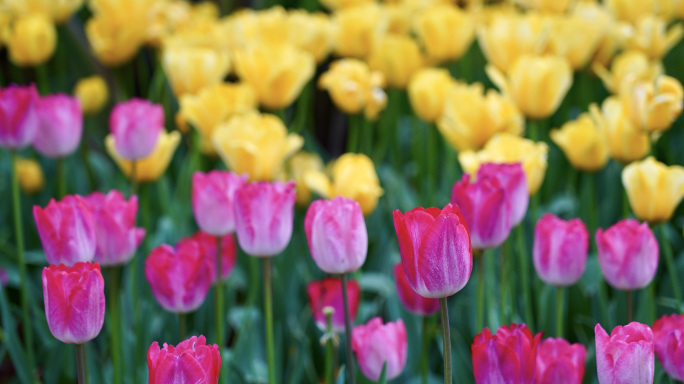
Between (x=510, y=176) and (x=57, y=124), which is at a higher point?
(x=57, y=124)

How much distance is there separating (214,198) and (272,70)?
702 mm

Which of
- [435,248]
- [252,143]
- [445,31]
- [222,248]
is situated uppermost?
[445,31]

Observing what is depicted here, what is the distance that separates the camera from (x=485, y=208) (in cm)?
107

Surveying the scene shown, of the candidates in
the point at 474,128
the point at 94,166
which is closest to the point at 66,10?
the point at 94,166

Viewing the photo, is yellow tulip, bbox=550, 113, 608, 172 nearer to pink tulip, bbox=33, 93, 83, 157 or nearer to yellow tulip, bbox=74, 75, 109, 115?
pink tulip, bbox=33, 93, 83, 157

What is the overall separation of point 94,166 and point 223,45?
2.05 ft

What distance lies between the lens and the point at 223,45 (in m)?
2.23

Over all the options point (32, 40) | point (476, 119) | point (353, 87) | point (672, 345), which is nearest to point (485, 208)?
point (672, 345)

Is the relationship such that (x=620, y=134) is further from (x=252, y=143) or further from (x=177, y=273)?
(x=177, y=273)

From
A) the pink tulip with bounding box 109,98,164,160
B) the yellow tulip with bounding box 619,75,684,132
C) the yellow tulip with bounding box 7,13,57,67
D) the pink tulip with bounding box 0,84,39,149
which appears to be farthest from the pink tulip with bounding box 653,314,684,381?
the yellow tulip with bounding box 7,13,57,67

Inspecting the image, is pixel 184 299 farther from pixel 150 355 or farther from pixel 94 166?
pixel 94 166

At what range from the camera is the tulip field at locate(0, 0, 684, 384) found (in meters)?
0.98

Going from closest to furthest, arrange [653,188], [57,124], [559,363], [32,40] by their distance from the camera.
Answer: [559,363] < [653,188] < [57,124] < [32,40]

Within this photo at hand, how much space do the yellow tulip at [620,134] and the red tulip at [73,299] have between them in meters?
1.03
